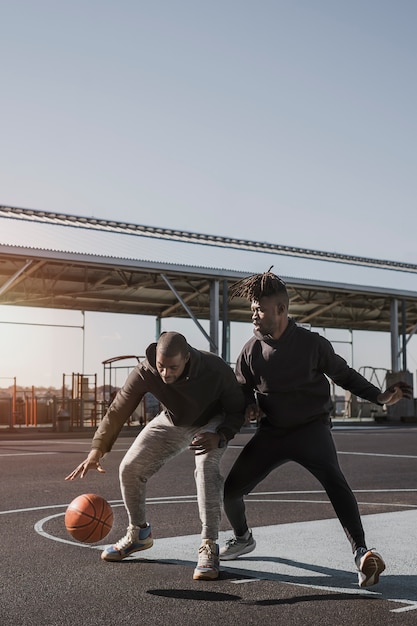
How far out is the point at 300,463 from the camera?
5438mm

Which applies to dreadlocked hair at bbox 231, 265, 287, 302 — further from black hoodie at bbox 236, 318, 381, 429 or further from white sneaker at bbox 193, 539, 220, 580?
white sneaker at bbox 193, 539, 220, 580

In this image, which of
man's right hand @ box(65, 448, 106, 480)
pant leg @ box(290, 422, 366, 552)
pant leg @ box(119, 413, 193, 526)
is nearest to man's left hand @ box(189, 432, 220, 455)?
pant leg @ box(119, 413, 193, 526)

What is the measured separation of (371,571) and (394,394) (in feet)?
3.54

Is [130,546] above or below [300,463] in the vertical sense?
below

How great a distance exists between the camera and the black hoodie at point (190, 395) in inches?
216

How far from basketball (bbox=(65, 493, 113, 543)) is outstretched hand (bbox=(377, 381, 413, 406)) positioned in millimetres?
2045

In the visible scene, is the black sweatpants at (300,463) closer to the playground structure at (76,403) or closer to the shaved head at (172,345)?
the shaved head at (172,345)

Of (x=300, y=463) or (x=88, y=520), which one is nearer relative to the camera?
(x=300, y=463)

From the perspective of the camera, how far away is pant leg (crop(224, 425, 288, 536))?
18.0 feet

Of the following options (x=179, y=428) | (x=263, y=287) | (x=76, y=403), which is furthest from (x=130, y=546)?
(x=76, y=403)

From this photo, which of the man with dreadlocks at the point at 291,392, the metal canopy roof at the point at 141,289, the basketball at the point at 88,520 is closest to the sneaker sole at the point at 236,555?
the man with dreadlocks at the point at 291,392

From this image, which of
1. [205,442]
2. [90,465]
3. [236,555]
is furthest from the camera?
[236,555]

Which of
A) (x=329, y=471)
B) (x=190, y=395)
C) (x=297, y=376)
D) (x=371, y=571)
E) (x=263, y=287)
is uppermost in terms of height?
(x=263, y=287)

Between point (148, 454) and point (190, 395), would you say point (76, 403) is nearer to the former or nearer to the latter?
point (148, 454)
